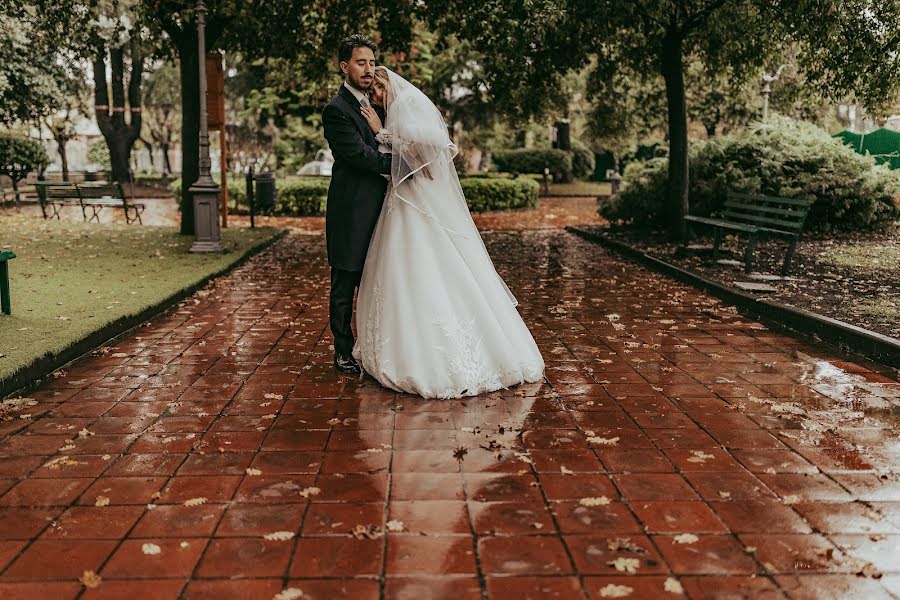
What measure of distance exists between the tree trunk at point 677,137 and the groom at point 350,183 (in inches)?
374

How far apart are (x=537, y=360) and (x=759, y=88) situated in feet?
84.6

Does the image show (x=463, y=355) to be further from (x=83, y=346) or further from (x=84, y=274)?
(x=84, y=274)

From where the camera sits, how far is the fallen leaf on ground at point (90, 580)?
286 cm

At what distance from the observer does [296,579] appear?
9.53ft

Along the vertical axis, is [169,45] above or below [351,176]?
above

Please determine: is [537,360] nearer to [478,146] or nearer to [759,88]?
[759,88]

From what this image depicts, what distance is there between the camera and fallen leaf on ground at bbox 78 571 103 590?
286 cm

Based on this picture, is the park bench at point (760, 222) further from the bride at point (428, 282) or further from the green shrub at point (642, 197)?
the bride at point (428, 282)

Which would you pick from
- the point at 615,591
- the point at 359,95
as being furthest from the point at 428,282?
the point at 615,591

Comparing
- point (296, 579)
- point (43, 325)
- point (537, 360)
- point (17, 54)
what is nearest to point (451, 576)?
point (296, 579)

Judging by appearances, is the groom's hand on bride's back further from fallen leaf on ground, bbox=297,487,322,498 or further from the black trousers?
fallen leaf on ground, bbox=297,487,322,498

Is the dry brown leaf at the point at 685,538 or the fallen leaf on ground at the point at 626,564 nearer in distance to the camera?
the fallen leaf on ground at the point at 626,564

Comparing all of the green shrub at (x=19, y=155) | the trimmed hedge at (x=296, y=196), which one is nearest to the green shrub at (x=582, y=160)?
the trimmed hedge at (x=296, y=196)

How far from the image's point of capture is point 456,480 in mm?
3814
